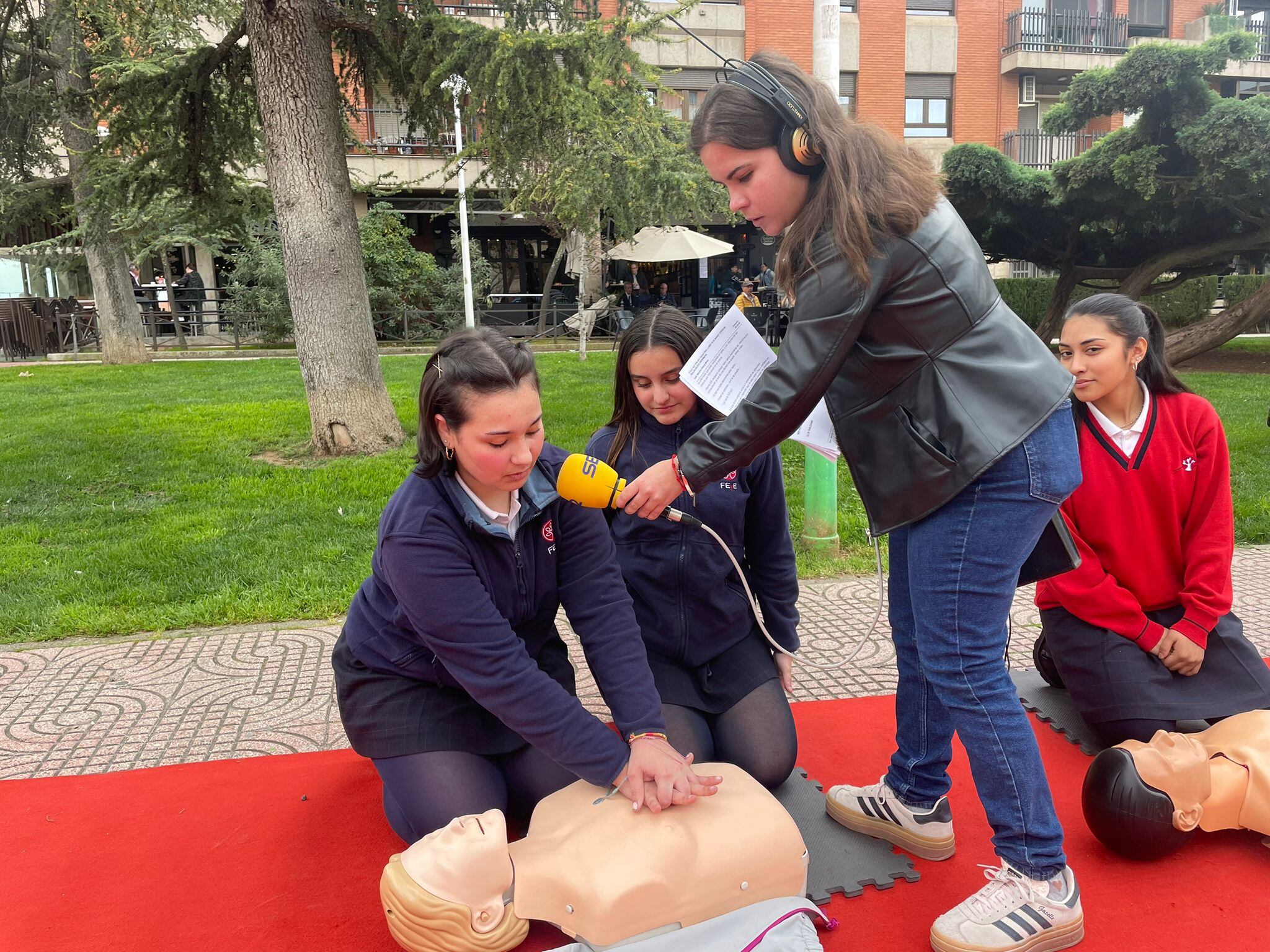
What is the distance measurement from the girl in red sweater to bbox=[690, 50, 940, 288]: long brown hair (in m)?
1.36

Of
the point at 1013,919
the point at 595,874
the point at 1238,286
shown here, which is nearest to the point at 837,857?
the point at 1013,919

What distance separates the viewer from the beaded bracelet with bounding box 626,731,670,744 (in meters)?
2.36

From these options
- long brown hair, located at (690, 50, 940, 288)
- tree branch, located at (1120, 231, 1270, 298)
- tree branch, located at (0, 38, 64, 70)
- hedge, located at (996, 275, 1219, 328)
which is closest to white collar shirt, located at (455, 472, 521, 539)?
long brown hair, located at (690, 50, 940, 288)

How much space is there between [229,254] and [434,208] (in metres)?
7.59

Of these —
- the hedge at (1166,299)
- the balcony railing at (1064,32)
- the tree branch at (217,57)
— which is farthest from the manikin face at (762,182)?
the balcony railing at (1064,32)

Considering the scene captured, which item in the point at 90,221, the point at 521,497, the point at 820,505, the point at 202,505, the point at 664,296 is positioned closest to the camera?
the point at 521,497

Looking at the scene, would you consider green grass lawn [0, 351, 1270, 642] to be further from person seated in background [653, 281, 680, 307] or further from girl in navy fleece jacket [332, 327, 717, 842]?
person seated in background [653, 281, 680, 307]

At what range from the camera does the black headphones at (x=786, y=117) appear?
80.1 inches

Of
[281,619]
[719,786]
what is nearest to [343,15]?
[281,619]

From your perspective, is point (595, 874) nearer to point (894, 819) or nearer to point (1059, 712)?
point (894, 819)

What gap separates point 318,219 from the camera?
764 centimetres

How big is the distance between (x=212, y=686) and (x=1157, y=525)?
3.77 m

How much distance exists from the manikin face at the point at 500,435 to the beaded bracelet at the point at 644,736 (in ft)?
2.38

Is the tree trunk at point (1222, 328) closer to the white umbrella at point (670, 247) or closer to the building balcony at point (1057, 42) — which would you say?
the white umbrella at point (670, 247)
